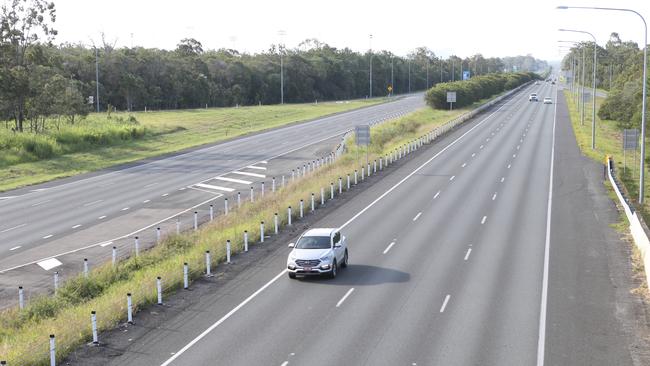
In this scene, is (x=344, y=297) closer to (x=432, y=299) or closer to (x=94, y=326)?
(x=432, y=299)

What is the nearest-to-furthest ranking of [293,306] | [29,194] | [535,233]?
[293,306] < [535,233] < [29,194]

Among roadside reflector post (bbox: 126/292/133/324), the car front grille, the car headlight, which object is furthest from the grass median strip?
the car headlight

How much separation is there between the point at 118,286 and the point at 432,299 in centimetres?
930

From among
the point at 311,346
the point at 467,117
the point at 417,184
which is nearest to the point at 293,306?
the point at 311,346

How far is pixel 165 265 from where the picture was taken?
25.0 m

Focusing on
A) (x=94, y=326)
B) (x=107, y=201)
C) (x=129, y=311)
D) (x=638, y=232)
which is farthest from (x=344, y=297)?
(x=107, y=201)

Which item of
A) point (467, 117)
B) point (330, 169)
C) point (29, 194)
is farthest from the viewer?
point (467, 117)

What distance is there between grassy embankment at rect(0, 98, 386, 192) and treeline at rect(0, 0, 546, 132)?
3.41 meters

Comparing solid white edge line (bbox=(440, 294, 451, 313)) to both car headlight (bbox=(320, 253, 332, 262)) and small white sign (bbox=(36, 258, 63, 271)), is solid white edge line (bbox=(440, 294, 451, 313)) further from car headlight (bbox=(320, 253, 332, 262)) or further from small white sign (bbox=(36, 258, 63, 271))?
small white sign (bbox=(36, 258, 63, 271))

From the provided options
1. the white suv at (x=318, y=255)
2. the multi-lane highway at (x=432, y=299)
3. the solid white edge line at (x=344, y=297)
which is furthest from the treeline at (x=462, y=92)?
the solid white edge line at (x=344, y=297)

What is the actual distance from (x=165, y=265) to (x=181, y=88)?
104 m

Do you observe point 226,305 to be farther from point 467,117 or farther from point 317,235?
point 467,117

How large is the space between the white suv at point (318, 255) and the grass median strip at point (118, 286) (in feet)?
9.91

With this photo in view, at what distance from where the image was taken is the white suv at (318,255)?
23672 millimetres
